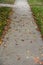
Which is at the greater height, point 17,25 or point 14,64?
point 14,64

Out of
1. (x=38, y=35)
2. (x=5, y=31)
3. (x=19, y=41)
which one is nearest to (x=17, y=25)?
(x=5, y=31)

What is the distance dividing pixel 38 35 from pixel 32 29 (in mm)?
1431

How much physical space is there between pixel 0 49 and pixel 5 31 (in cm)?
302

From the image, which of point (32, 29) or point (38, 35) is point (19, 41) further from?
point (32, 29)

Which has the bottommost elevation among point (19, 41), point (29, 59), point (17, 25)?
point (17, 25)

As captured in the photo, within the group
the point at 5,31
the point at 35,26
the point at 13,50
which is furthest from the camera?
the point at 35,26

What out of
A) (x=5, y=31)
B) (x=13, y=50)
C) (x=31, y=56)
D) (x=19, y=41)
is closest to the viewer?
(x=31, y=56)

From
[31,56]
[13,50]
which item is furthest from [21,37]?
[31,56]

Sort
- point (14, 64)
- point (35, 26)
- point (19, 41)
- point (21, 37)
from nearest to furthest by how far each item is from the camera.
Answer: point (14, 64) < point (19, 41) < point (21, 37) < point (35, 26)

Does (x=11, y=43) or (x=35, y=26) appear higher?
(x=11, y=43)

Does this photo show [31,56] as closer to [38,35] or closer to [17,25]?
[38,35]

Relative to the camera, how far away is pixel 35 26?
504 inches

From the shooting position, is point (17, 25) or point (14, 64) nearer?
point (14, 64)

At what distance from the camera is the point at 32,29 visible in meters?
12.0
